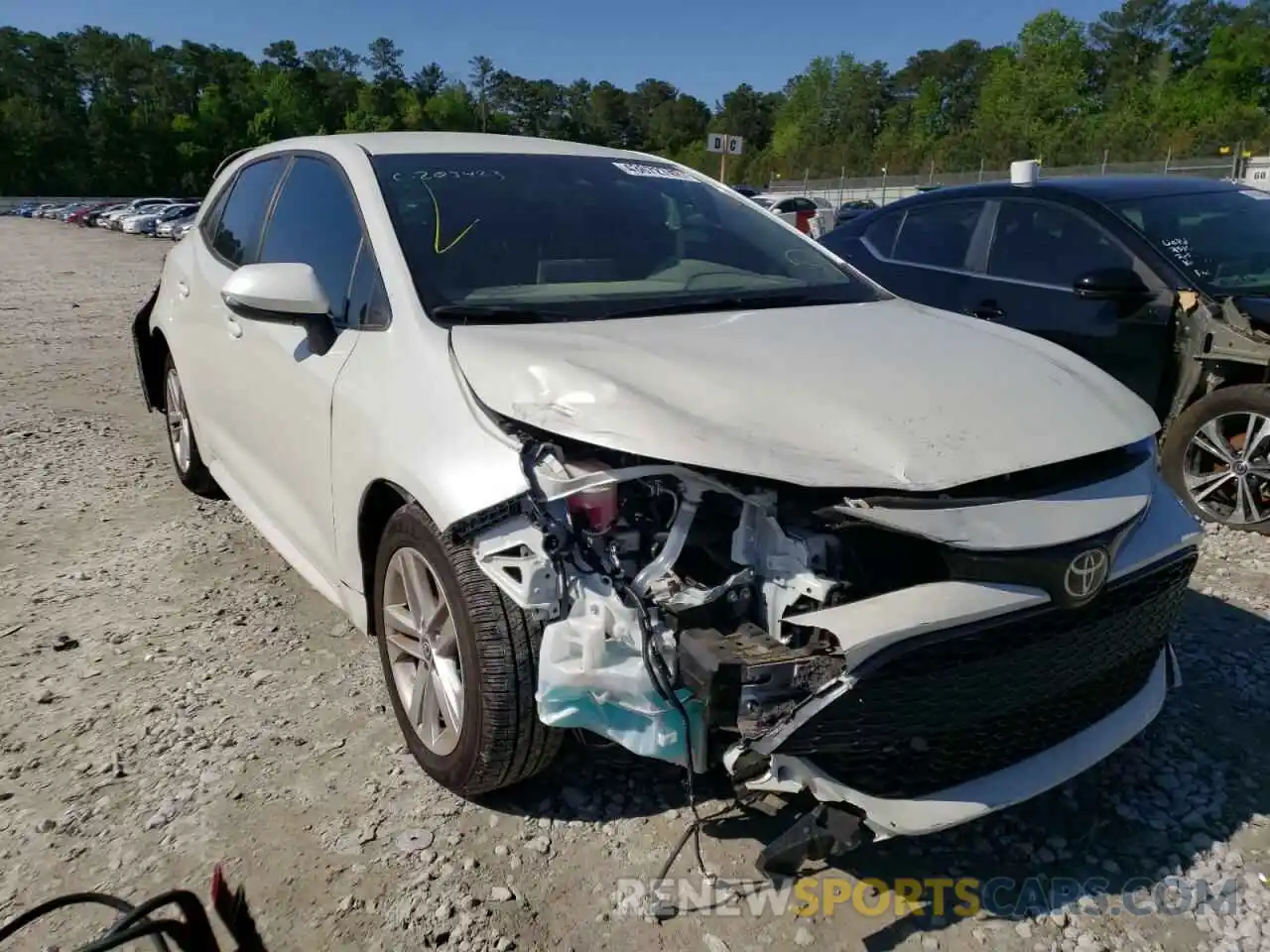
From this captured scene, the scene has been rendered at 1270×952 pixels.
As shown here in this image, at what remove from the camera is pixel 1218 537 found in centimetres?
453

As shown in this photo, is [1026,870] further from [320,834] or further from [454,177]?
[454,177]

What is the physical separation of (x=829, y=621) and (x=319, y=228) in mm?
2316

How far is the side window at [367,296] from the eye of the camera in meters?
2.83

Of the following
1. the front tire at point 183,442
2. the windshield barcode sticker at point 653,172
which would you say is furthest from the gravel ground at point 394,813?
the windshield barcode sticker at point 653,172

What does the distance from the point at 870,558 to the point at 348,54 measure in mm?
154522

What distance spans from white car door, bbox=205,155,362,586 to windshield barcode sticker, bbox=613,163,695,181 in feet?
3.44

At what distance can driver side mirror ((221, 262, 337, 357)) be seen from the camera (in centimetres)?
287

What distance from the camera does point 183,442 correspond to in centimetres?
503

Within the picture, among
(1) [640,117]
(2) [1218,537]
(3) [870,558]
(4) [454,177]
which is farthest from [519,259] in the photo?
(1) [640,117]

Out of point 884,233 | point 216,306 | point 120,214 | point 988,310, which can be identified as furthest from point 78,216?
point 988,310

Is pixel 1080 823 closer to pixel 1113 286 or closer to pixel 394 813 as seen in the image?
pixel 394 813

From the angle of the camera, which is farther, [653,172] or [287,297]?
[653,172]

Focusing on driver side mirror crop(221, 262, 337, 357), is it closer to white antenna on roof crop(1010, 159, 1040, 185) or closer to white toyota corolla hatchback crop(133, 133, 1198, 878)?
white toyota corolla hatchback crop(133, 133, 1198, 878)

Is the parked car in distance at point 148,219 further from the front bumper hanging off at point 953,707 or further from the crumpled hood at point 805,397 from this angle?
the front bumper hanging off at point 953,707
